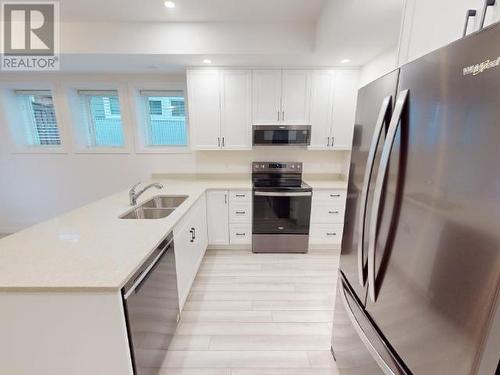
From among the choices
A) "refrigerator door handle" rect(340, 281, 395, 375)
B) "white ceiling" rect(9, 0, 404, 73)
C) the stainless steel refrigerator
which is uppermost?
"white ceiling" rect(9, 0, 404, 73)

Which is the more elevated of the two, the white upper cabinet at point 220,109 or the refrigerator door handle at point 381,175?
the white upper cabinet at point 220,109

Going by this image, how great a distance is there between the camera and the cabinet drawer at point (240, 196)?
2.90m

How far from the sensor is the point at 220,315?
6.46 ft

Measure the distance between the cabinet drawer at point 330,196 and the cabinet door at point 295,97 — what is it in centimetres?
97

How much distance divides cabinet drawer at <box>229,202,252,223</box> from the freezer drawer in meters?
1.67

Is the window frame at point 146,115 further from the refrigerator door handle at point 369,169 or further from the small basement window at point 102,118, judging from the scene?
the refrigerator door handle at point 369,169

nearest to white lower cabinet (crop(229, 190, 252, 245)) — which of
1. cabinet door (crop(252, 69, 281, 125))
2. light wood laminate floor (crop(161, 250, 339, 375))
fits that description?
light wood laminate floor (crop(161, 250, 339, 375))

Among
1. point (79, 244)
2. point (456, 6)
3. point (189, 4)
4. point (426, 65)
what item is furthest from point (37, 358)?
point (189, 4)

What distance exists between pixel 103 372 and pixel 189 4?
108 inches

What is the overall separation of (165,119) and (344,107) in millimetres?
2647

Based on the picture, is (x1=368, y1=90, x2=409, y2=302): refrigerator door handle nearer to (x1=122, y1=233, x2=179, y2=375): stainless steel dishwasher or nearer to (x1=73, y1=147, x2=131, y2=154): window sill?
(x1=122, y1=233, x2=179, y2=375): stainless steel dishwasher

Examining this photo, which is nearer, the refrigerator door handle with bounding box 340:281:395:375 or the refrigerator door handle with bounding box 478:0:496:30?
the refrigerator door handle with bounding box 478:0:496:30

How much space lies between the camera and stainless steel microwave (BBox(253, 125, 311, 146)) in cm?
288

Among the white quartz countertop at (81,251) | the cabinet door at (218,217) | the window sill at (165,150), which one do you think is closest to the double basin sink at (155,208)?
the white quartz countertop at (81,251)
